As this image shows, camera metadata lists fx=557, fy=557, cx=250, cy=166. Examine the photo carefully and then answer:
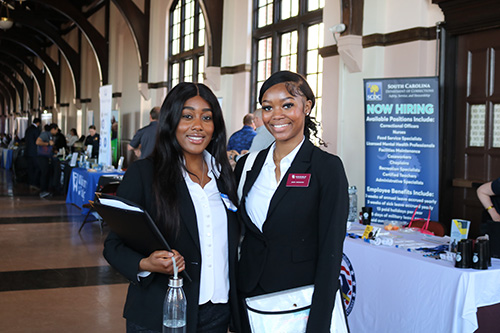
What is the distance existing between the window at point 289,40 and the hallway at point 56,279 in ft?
11.6

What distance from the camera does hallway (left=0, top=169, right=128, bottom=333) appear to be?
13.0 feet

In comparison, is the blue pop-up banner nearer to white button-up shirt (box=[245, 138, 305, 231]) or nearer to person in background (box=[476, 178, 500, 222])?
person in background (box=[476, 178, 500, 222])

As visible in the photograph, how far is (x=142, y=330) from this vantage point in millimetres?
1676

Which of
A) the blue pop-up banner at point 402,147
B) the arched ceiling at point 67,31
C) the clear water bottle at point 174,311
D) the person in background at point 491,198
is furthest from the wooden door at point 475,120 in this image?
the arched ceiling at point 67,31

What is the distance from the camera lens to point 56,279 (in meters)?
5.12

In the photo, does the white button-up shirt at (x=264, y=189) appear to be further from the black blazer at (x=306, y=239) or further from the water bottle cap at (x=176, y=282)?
the water bottle cap at (x=176, y=282)

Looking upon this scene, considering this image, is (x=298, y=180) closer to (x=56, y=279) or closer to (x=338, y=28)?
(x=56, y=279)

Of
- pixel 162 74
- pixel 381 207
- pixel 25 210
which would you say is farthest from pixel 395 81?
pixel 162 74

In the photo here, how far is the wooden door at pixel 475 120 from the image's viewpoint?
16.2ft

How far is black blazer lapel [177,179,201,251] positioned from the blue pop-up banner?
371 centimetres

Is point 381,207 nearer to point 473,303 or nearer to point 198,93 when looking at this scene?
point 473,303

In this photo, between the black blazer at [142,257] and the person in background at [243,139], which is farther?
the person in background at [243,139]

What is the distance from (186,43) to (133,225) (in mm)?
11084

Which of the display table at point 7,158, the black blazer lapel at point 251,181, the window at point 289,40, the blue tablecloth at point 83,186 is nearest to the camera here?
the black blazer lapel at point 251,181
